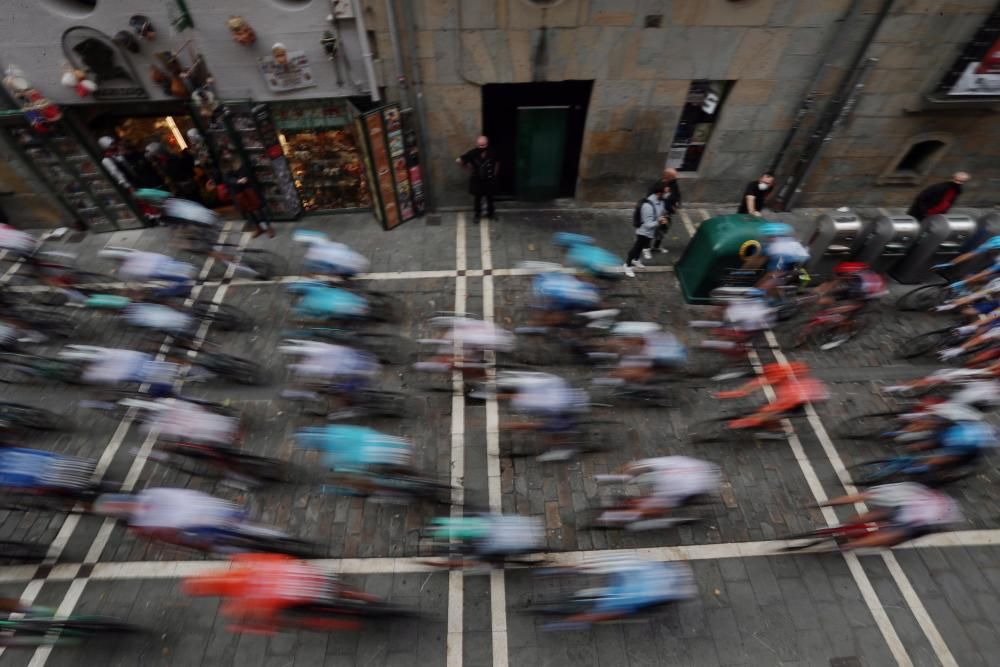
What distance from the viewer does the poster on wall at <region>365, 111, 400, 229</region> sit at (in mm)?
9586

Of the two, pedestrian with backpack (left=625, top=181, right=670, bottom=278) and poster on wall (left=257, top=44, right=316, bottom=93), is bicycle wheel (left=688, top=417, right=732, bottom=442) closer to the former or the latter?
pedestrian with backpack (left=625, top=181, right=670, bottom=278)

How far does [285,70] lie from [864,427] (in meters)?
12.1

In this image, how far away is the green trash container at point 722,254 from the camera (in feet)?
27.6

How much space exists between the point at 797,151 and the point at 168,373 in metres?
13.2

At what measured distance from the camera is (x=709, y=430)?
7.48 meters

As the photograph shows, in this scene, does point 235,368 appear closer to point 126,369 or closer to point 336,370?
point 126,369

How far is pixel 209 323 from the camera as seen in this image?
356 inches

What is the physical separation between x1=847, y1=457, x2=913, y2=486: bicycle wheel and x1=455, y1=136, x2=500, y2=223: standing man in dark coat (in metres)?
8.36

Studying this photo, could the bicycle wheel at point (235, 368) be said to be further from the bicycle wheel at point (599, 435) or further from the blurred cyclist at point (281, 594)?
the bicycle wheel at point (599, 435)

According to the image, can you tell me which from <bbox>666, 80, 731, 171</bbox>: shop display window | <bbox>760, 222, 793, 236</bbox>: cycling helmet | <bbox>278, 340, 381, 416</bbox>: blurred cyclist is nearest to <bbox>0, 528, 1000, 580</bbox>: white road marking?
<bbox>278, 340, 381, 416</bbox>: blurred cyclist

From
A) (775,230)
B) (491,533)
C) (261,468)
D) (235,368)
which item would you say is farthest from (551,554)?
(775,230)

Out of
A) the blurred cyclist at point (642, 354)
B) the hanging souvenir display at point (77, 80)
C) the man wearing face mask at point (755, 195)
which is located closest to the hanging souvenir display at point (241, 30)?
the hanging souvenir display at point (77, 80)

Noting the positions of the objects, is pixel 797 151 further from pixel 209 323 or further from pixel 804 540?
pixel 209 323

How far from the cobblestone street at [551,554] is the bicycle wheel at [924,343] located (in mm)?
200
